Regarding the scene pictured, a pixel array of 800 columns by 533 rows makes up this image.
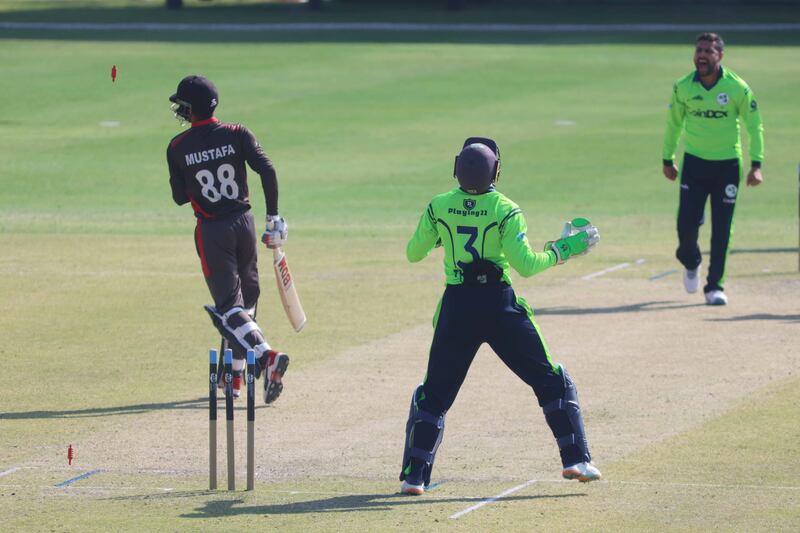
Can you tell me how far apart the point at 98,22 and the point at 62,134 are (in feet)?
64.8

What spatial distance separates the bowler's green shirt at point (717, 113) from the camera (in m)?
15.5

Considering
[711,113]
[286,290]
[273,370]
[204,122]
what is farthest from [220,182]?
[711,113]

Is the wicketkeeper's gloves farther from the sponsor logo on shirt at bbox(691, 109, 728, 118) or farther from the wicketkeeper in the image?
the sponsor logo on shirt at bbox(691, 109, 728, 118)

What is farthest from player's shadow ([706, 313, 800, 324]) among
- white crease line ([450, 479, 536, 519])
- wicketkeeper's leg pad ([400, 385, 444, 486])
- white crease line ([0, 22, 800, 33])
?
white crease line ([0, 22, 800, 33])

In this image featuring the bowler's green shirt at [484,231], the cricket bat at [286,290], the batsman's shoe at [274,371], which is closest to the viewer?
the bowler's green shirt at [484,231]

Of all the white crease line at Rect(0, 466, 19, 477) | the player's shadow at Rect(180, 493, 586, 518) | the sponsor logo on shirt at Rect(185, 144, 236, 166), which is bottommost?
the white crease line at Rect(0, 466, 19, 477)

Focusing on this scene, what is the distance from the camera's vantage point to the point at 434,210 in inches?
355

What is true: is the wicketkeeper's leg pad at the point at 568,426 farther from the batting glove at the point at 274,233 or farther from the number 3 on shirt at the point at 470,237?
the batting glove at the point at 274,233

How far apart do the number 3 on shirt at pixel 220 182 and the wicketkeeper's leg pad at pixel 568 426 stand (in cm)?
338

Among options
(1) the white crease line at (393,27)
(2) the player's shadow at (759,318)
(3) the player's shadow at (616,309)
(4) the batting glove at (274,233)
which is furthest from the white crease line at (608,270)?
(1) the white crease line at (393,27)

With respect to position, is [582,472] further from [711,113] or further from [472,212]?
[711,113]

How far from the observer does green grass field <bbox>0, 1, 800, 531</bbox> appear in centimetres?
901

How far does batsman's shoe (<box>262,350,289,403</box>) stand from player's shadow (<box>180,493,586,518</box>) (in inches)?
76.8

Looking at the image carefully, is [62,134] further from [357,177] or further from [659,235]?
[659,235]
